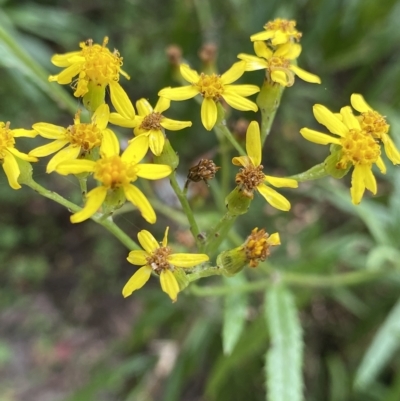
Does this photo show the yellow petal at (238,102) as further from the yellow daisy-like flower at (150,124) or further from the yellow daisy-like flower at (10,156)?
the yellow daisy-like flower at (10,156)

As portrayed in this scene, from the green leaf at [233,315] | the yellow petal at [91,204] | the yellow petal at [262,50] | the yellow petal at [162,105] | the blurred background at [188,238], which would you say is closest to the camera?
the yellow petal at [91,204]

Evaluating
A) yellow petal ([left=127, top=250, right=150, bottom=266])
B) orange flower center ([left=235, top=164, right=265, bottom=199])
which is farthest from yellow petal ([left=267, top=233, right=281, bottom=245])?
yellow petal ([left=127, top=250, right=150, bottom=266])

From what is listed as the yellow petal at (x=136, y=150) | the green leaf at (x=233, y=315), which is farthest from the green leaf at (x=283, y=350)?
the yellow petal at (x=136, y=150)

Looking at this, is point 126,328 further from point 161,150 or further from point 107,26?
point 161,150

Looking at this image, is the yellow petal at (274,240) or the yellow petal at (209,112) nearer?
the yellow petal at (274,240)

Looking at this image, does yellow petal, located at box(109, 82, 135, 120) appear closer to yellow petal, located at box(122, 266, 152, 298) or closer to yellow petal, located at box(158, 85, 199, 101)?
yellow petal, located at box(158, 85, 199, 101)

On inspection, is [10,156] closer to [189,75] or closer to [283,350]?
[189,75]

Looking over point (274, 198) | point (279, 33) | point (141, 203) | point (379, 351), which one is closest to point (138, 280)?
point (141, 203)
